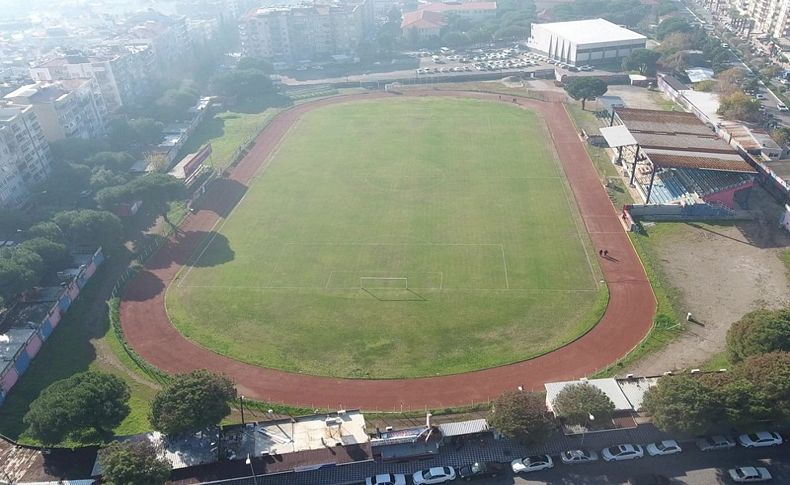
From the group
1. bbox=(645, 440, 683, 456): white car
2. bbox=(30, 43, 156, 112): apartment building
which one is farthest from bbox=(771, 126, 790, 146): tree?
bbox=(30, 43, 156, 112): apartment building

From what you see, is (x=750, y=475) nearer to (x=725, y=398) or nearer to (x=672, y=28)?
(x=725, y=398)

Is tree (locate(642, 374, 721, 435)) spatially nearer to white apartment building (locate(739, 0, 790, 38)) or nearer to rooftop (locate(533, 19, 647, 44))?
rooftop (locate(533, 19, 647, 44))

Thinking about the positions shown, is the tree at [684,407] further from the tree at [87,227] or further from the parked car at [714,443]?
the tree at [87,227]

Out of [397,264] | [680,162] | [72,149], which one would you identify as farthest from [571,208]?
[72,149]

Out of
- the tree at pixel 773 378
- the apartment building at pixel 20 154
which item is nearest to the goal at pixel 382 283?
the tree at pixel 773 378

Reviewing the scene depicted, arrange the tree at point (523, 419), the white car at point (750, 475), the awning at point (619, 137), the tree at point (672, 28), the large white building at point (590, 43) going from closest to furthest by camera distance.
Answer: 1. the white car at point (750, 475)
2. the tree at point (523, 419)
3. the awning at point (619, 137)
4. the large white building at point (590, 43)
5. the tree at point (672, 28)

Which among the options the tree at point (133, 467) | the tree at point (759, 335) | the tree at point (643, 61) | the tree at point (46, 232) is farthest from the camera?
the tree at point (643, 61)

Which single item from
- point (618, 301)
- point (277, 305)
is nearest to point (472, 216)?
point (618, 301)
